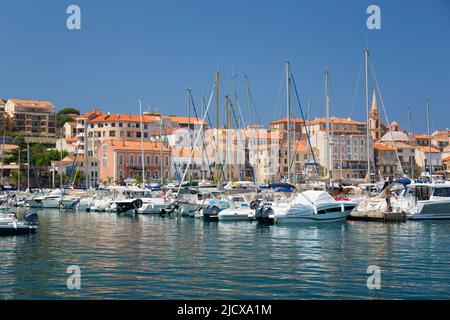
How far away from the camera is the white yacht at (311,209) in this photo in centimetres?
3466

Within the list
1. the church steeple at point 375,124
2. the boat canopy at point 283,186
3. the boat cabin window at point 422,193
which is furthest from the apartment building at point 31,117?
the boat cabin window at point 422,193

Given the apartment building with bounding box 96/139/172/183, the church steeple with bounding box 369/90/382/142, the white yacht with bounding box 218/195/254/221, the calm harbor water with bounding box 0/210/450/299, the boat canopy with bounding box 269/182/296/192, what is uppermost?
the church steeple with bounding box 369/90/382/142

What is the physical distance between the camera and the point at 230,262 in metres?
20.0

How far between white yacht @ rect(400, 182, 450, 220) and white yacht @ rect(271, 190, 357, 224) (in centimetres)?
435

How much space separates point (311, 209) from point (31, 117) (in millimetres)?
100769

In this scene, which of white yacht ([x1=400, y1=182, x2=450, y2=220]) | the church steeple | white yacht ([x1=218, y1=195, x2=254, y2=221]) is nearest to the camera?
white yacht ([x1=218, y1=195, x2=254, y2=221])

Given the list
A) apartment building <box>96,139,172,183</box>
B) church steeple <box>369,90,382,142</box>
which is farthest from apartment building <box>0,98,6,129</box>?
church steeple <box>369,90,382,142</box>

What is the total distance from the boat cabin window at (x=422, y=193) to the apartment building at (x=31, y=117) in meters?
96.3

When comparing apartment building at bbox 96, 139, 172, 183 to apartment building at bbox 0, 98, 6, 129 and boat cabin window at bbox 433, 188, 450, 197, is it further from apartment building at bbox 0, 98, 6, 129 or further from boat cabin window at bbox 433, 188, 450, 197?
boat cabin window at bbox 433, 188, 450, 197

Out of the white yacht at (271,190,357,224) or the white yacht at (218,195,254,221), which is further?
the white yacht at (218,195,254,221)

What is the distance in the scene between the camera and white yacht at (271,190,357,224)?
A: 34.7 metres

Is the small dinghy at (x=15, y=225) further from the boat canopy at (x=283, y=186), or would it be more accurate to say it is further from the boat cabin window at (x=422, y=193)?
the boat cabin window at (x=422, y=193)
